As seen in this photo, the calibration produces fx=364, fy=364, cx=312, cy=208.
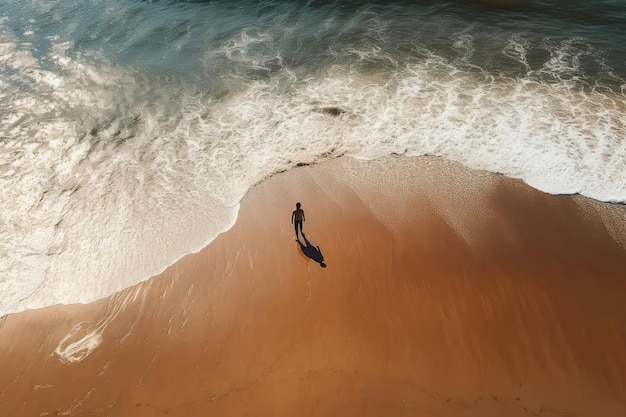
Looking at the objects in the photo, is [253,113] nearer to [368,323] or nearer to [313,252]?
[313,252]

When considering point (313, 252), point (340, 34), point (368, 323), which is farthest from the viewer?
point (340, 34)

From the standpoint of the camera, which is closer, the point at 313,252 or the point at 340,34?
the point at 313,252

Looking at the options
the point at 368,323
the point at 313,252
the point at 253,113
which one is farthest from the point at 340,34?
the point at 368,323

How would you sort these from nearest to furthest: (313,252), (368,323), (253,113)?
(368,323)
(313,252)
(253,113)

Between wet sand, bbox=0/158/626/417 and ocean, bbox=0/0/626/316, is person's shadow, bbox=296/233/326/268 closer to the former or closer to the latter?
wet sand, bbox=0/158/626/417

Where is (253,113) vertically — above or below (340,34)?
below

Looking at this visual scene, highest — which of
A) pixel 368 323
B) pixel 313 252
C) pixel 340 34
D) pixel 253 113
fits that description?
pixel 340 34

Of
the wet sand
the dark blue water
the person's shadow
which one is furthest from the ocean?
the person's shadow
